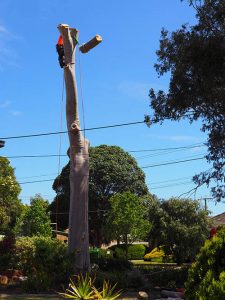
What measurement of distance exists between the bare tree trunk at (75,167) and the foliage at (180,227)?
17.6 meters

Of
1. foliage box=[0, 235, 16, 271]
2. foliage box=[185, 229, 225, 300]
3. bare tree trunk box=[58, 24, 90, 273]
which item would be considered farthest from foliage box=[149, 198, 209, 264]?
foliage box=[185, 229, 225, 300]

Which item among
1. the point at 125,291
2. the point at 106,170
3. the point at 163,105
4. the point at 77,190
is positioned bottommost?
the point at 125,291

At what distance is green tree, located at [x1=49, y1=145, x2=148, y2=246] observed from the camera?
57.8 metres

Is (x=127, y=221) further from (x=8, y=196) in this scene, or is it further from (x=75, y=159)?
(x=75, y=159)

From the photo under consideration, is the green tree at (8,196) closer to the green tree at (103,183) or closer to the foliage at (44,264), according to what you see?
the green tree at (103,183)

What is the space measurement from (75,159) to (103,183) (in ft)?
128

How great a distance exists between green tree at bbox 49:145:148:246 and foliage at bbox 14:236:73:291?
38.3m

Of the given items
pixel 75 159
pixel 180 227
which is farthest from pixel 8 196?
pixel 75 159

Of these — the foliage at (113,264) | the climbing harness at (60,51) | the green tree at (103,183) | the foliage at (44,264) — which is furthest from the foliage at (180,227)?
the climbing harness at (60,51)

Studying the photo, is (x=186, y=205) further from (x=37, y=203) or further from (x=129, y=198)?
(x=37, y=203)

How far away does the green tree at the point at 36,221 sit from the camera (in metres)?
50.2

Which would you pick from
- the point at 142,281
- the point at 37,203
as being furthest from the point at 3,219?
the point at 142,281

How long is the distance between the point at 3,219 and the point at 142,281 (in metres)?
27.5

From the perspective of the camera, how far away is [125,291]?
15.8 metres
